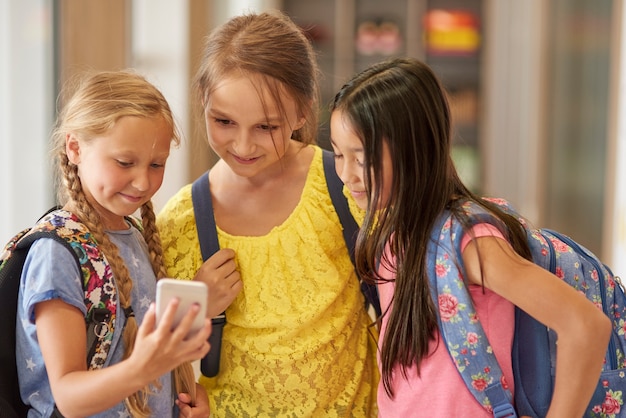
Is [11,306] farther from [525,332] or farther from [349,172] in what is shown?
[525,332]

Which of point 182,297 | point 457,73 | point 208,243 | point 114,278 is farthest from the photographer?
point 457,73

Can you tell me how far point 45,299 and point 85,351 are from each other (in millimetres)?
107

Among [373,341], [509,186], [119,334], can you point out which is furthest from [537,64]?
[119,334]

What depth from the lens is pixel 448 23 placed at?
23.3 ft

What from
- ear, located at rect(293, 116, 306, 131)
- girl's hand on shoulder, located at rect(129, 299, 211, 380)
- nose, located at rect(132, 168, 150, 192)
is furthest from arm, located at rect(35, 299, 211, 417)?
ear, located at rect(293, 116, 306, 131)

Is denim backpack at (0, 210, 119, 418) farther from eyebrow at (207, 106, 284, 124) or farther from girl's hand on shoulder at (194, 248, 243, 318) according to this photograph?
eyebrow at (207, 106, 284, 124)

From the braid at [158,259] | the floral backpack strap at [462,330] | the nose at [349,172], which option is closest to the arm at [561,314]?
the floral backpack strap at [462,330]

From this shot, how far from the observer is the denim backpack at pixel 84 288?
1424 millimetres

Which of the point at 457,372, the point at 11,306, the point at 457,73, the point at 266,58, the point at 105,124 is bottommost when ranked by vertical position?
the point at 457,372

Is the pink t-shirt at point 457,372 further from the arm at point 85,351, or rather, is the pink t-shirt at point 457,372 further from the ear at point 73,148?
the ear at point 73,148

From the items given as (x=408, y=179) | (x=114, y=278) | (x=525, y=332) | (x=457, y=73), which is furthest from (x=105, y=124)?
(x=457, y=73)

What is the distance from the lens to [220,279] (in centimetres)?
170

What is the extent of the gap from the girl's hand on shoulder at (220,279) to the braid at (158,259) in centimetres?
8

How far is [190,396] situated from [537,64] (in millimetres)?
4340
